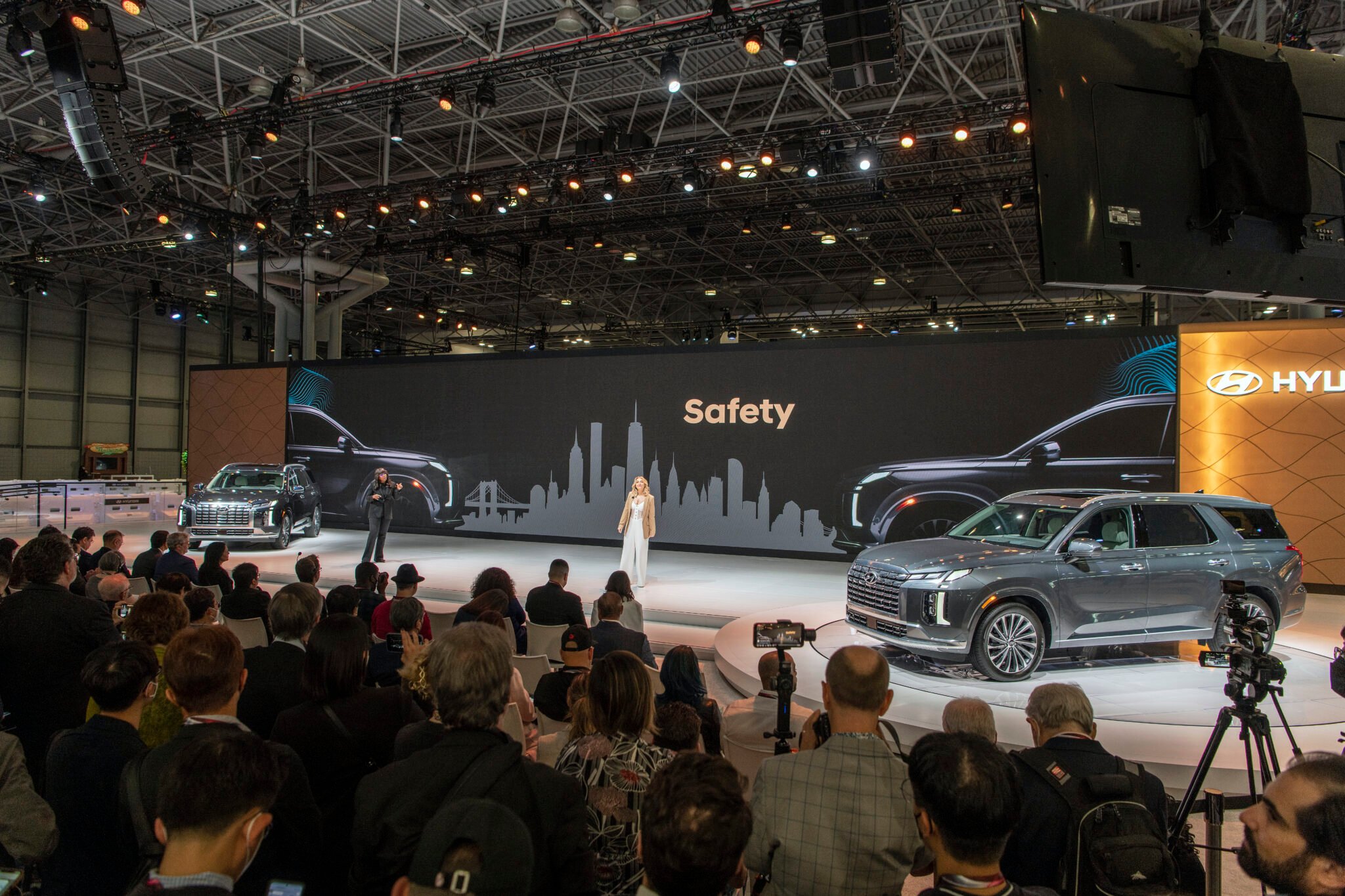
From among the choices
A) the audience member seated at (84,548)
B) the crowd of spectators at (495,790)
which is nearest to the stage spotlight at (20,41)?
the audience member seated at (84,548)

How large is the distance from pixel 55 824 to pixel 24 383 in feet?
110

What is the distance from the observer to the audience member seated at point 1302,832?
5.48 feet

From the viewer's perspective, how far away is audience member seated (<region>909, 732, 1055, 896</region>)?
1.85 meters

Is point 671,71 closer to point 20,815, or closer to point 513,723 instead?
point 513,723

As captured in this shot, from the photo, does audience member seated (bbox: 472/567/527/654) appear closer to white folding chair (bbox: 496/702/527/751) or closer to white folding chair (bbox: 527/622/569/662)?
white folding chair (bbox: 527/622/569/662)

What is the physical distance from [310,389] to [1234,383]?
16440 millimetres

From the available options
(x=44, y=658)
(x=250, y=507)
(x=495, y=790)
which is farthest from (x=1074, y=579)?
(x=250, y=507)

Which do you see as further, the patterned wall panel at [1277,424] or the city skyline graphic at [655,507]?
the city skyline graphic at [655,507]

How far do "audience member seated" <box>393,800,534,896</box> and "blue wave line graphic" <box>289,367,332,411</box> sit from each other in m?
17.2

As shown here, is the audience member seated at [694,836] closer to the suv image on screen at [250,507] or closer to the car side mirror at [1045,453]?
the car side mirror at [1045,453]

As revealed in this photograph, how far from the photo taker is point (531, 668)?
16.4 feet

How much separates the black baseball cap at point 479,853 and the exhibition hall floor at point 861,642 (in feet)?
14.7

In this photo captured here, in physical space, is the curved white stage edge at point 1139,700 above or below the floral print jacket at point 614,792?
below

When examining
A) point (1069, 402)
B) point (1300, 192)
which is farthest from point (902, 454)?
point (1300, 192)
